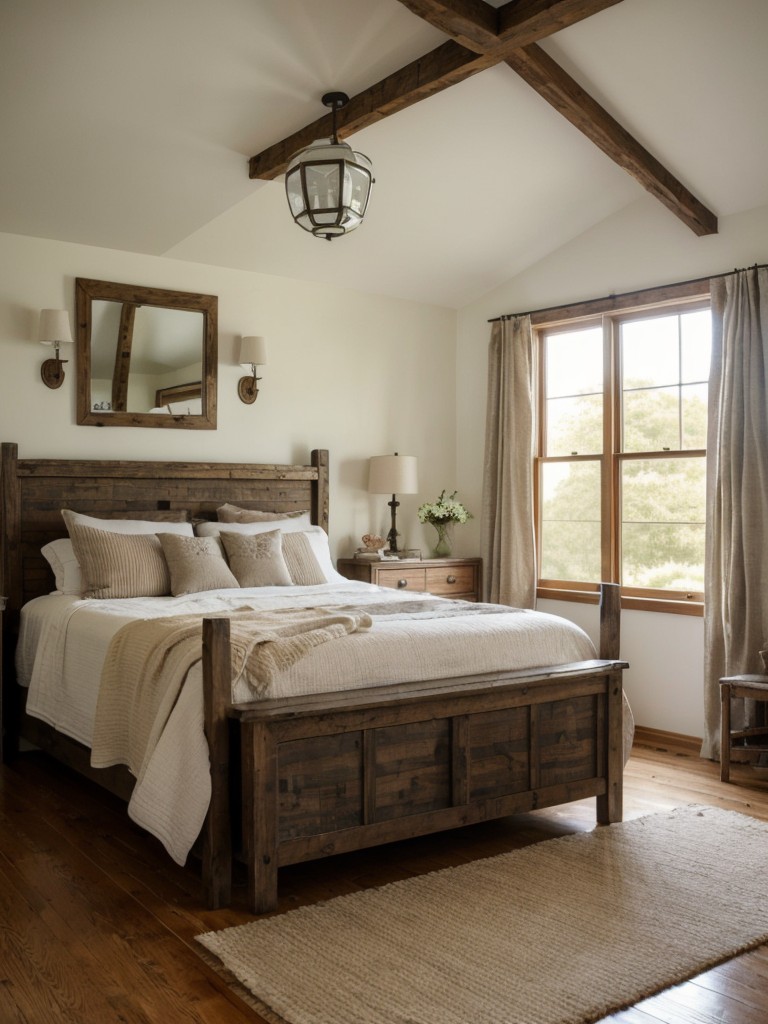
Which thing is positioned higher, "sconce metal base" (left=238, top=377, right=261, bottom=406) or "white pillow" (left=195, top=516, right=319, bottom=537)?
"sconce metal base" (left=238, top=377, right=261, bottom=406)

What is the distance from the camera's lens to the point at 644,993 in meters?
2.33

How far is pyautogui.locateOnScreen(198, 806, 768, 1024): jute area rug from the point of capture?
2273 mm

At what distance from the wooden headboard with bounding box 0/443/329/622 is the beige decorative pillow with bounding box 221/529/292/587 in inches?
20.8

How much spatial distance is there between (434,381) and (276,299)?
1275mm

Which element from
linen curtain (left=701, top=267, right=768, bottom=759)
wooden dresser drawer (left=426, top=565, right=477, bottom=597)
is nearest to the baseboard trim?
linen curtain (left=701, top=267, right=768, bottom=759)

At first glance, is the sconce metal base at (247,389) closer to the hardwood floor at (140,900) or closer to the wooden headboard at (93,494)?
the wooden headboard at (93,494)

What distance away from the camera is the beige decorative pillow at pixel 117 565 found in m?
4.28

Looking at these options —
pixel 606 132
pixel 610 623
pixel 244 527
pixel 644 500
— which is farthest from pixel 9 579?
pixel 606 132

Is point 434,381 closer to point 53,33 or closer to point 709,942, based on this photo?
point 53,33

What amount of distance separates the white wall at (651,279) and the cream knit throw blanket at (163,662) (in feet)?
7.44

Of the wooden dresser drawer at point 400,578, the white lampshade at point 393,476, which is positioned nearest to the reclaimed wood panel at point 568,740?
the wooden dresser drawer at point 400,578

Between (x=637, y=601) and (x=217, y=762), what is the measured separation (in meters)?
3.05

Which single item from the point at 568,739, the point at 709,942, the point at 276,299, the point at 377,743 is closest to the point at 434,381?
the point at 276,299

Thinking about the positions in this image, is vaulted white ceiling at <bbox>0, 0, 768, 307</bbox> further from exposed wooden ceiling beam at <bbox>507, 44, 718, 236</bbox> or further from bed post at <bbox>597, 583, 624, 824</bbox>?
bed post at <bbox>597, 583, 624, 824</bbox>
